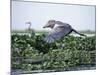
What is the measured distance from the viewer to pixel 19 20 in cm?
207

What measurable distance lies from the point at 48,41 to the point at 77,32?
35 centimetres

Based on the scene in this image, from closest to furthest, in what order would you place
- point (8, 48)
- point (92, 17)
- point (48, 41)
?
point (8, 48)
point (48, 41)
point (92, 17)

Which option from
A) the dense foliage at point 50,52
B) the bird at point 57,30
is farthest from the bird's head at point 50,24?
the dense foliage at point 50,52

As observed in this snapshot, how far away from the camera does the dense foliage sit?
2064mm

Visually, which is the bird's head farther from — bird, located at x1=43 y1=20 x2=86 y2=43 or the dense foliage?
the dense foliage

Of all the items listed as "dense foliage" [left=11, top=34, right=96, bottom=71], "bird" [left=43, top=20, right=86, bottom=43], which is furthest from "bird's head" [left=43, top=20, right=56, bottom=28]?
"dense foliage" [left=11, top=34, right=96, bottom=71]

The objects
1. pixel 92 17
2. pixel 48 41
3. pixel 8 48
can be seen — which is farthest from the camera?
pixel 92 17

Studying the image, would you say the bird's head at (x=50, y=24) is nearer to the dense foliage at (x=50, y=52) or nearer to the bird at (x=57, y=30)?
the bird at (x=57, y=30)

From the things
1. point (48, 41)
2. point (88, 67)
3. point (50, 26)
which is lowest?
point (88, 67)

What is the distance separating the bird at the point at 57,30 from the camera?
7.10 ft

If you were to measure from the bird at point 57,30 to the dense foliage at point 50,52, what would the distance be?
0.15ft
